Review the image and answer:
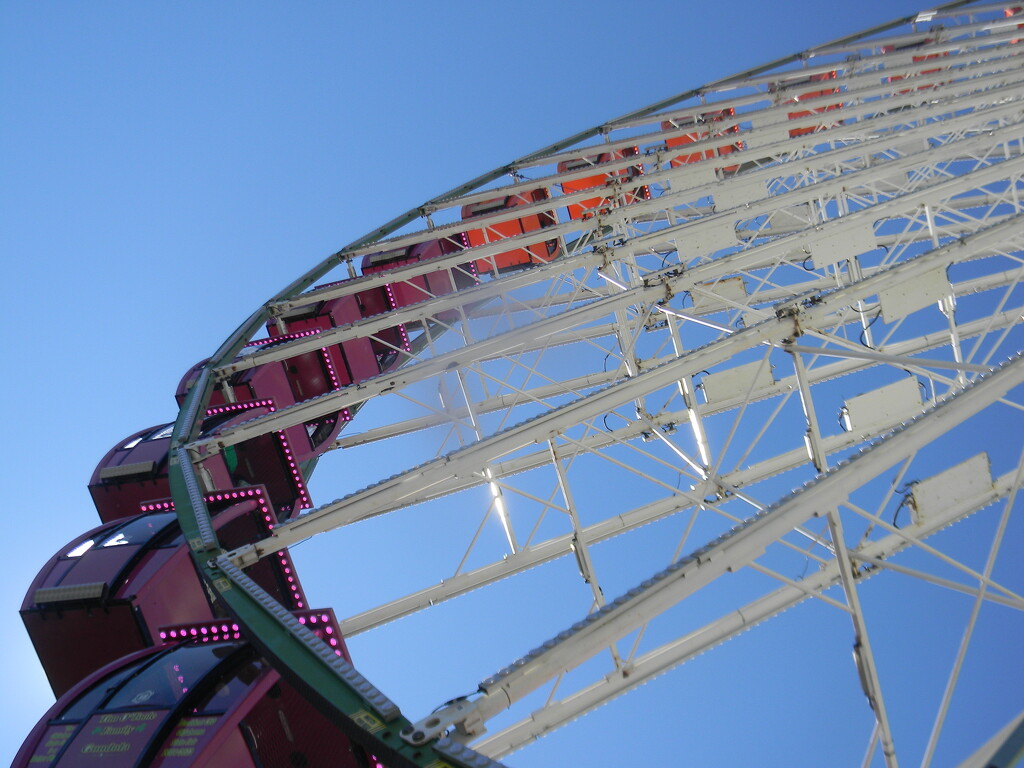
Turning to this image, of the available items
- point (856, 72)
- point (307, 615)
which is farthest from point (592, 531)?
point (856, 72)

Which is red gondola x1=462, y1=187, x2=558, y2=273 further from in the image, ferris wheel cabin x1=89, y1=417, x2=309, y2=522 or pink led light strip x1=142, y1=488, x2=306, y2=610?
pink led light strip x1=142, y1=488, x2=306, y2=610

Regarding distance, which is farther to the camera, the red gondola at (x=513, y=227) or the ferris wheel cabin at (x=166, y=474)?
the red gondola at (x=513, y=227)

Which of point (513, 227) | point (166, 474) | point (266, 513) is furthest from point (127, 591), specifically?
point (513, 227)

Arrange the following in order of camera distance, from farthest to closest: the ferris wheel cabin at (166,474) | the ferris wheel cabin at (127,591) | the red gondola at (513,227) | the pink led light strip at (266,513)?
the red gondola at (513,227)
the ferris wheel cabin at (166,474)
the pink led light strip at (266,513)
the ferris wheel cabin at (127,591)

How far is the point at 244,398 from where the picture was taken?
15477mm

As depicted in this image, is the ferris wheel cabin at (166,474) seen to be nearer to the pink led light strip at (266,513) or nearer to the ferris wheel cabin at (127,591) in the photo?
the pink led light strip at (266,513)

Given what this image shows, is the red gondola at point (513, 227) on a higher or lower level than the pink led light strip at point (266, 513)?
higher

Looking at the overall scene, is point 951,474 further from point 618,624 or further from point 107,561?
point 107,561

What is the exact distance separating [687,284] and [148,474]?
10389 mm

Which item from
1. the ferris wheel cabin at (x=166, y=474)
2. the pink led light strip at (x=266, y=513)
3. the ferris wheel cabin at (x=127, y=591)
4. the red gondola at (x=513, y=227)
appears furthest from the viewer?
the red gondola at (x=513, y=227)

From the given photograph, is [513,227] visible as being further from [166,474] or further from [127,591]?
[127,591]

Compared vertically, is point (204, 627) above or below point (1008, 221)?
below

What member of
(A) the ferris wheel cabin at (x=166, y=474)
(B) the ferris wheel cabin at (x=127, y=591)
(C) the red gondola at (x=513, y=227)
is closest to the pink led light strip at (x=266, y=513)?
(B) the ferris wheel cabin at (x=127, y=591)

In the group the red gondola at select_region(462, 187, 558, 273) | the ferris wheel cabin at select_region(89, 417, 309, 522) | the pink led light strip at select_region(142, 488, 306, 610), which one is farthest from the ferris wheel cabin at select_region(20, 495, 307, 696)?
the red gondola at select_region(462, 187, 558, 273)
